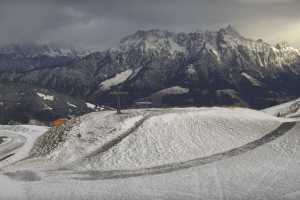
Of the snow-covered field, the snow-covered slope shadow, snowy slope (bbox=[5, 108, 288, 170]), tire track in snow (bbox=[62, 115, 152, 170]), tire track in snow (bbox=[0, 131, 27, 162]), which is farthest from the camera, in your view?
tire track in snow (bbox=[0, 131, 27, 162])

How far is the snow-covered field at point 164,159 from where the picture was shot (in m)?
38.9

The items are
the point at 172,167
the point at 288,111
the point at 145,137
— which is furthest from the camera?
the point at 288,111

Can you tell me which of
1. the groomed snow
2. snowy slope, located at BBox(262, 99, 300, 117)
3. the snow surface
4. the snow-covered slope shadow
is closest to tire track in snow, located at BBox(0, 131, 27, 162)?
the snow surface

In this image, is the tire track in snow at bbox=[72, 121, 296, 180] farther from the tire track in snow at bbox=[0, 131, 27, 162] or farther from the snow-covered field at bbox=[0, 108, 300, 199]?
the tire track in snow at bbox=[0, 131, 27, 162]

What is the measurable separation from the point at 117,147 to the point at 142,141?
12.5 feet

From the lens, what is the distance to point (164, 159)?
52.9 metres

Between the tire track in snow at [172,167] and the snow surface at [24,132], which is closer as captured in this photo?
the tire track in snow at [172,167]

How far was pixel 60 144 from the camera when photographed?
6247 centimetres

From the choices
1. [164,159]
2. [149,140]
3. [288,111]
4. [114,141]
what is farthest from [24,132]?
[288,111]

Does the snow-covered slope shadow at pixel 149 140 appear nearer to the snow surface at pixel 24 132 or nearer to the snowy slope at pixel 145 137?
the snowy slope at pixel 145 137

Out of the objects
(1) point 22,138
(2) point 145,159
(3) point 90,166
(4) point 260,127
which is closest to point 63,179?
(3) point 90,166

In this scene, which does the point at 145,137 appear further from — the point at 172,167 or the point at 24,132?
the point at 24,132

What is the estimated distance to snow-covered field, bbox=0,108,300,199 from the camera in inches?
1533

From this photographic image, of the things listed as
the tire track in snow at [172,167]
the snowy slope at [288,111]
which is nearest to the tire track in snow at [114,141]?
the tire track in snow at [172,167]
